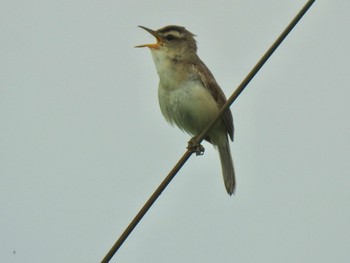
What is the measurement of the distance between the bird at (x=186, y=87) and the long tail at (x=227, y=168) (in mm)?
33

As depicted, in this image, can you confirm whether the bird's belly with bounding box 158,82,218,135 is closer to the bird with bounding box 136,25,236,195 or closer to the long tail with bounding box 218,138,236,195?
the bird with bounding box 136,25,236,195

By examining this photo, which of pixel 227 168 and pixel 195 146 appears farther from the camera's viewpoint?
pixel 227 168

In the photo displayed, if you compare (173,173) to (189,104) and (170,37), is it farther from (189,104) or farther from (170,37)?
(170,37)

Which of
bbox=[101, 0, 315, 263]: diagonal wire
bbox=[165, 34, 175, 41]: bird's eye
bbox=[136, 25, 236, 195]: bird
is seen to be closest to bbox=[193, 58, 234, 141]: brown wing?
bbox=[136, 25, 236, 195]: bird

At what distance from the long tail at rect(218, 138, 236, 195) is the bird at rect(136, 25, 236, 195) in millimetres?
33

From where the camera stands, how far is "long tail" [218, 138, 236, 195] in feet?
26.3

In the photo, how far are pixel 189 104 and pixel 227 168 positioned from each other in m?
1.29

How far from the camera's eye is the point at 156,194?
416 centimetres

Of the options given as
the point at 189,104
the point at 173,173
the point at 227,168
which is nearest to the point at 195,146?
the point at 189,104

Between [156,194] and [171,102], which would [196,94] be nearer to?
[171,102]

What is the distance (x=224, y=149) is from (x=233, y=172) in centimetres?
29

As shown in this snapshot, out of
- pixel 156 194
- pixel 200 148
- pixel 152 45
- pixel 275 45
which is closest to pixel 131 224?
pixel 156 194

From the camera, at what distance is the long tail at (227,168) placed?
8.02 m

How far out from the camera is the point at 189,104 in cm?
709
